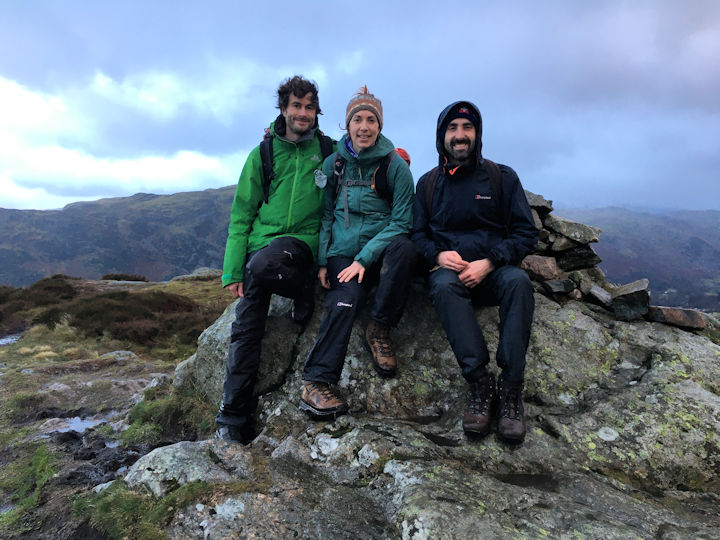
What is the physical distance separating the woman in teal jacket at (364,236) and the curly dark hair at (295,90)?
0.62 metres

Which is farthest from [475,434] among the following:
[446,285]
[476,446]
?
[446,285]

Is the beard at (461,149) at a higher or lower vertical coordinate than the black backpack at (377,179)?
higher

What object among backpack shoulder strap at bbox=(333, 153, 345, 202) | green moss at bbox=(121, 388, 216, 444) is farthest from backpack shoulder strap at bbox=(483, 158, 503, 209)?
green moss at bbox=(121, 388, 216, 444)

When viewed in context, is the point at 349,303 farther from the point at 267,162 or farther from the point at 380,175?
the point at 267,162

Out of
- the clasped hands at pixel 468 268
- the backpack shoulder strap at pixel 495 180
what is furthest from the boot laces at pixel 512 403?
the backpack shoulder strap at pixel 495 180

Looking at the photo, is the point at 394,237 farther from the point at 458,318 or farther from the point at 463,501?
the point at 463,501

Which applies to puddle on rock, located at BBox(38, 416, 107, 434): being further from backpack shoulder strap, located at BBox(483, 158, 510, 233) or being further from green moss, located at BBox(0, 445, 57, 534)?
backpack shoulder strap, located at BBox(483, 158, 510, 233)

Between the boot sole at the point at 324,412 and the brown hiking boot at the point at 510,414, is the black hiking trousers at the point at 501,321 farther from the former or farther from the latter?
the boot sole at the point at 324,412

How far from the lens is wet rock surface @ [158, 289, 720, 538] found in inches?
134

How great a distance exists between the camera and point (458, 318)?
5137mm

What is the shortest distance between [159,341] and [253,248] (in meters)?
17.1

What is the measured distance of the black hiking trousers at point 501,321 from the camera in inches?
192

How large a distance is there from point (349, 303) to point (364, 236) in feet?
4.09

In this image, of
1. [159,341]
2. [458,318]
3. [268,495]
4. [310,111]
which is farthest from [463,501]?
[159,341]
